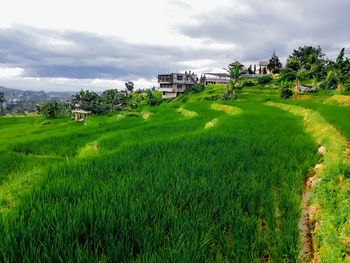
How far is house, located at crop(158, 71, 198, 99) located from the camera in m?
49.9

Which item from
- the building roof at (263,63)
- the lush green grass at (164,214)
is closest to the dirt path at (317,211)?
the lush green grass at (164,214)

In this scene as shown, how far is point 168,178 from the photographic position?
3.00 m

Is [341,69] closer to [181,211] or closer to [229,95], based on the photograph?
[229,95]

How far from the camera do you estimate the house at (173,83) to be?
49862 millimetres

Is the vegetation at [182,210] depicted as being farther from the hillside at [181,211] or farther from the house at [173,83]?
the house at [173,83]

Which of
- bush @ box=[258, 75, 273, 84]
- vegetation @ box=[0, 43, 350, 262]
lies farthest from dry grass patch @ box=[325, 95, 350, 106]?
bush @ box=[258, 75, 273, 84]

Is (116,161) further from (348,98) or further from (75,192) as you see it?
(348,98)

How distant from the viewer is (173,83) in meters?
49.9

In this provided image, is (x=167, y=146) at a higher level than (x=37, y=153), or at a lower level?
higher

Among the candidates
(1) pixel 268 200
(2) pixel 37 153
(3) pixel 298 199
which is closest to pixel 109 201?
(1) pixel 268 200

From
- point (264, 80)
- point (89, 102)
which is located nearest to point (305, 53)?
point (264, 80)

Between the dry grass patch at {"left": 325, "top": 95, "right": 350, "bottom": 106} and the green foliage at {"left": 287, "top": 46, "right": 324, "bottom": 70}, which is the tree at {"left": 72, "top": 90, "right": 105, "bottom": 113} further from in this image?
the green foliage at {"left": 287, "top": 46, "right": 324, "bottom": 70}

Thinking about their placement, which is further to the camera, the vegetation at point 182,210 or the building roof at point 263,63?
the building roof at point 263,63

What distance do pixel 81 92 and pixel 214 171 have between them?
33.3m
